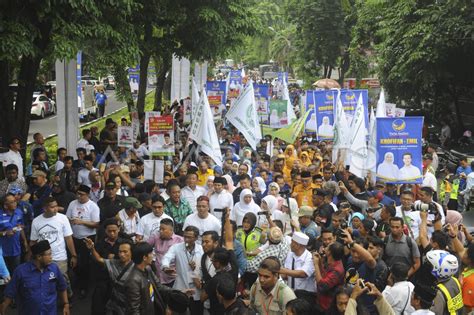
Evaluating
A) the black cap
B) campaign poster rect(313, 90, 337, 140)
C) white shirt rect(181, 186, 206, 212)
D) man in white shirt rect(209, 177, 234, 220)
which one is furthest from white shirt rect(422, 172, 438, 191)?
the black cap

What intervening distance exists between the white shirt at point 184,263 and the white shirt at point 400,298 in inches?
78.7

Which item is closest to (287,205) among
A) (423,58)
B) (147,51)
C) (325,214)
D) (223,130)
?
(325,214)

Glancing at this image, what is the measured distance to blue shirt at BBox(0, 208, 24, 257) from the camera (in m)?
8.37

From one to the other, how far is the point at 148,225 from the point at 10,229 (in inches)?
67.3

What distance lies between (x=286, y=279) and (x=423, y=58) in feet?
60.2

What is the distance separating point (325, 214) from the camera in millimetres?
8531

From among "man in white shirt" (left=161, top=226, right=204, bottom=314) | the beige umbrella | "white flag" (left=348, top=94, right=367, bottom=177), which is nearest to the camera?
"man in white shirt" (left=161, top=226, right=204, bottom=314)

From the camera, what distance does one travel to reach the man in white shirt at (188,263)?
7.02 metres

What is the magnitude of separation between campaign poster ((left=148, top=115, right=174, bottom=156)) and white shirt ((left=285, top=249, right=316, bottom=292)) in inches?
236

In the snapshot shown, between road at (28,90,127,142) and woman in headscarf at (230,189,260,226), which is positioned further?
road at (28,90,127,142)

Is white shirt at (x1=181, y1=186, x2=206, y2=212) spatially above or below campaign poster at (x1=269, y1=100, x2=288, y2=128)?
below

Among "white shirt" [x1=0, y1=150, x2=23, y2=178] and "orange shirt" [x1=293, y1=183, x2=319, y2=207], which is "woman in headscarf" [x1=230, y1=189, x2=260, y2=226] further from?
"white shirt" [x1=0, y1=150, x2=23, y2=178]

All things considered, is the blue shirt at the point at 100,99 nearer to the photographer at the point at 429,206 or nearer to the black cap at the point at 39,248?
the photographer at the point at 429,206

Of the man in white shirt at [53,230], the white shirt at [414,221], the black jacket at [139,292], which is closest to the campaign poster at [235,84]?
the white shirt at [414,221]
